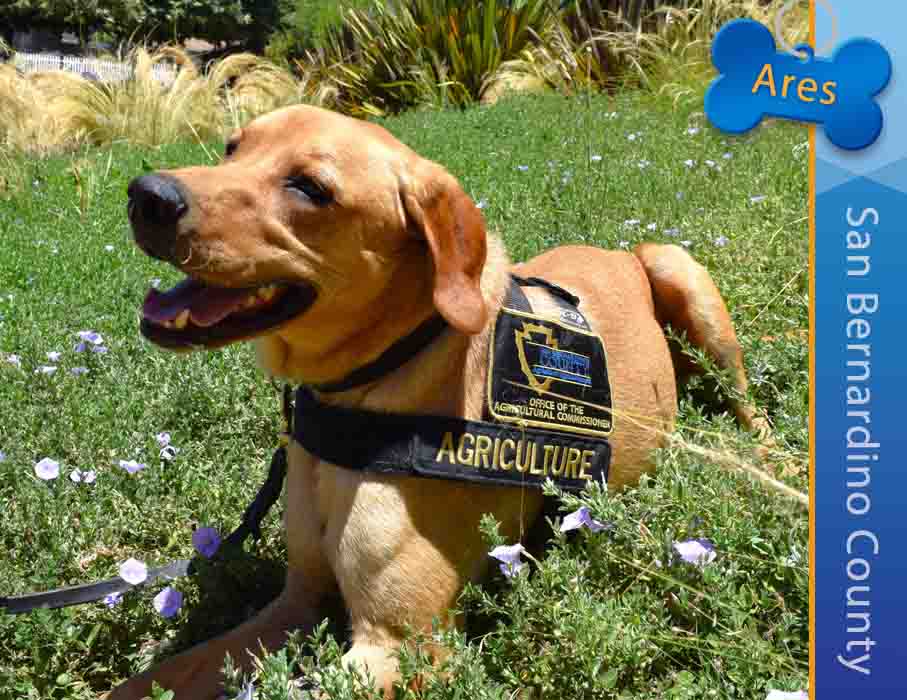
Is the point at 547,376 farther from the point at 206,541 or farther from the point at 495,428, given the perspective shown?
the point at 206,541

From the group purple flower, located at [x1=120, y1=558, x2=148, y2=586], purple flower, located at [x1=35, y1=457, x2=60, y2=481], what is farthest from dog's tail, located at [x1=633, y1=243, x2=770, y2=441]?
purple flower, located at [x1=35, y1=457, x2=60, y2=481]

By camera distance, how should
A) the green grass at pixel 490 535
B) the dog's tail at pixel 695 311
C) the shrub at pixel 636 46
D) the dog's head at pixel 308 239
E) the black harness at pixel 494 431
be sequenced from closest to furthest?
the green grass at pixel 490 535, the dog's head at pixel 308 239, the black harness at pixel 494 431, the dog's tail at pixel 695 311, the shrub at pixel 636 46

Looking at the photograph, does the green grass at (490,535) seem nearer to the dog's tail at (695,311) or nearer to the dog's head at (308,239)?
the dog's tail at (695,311)

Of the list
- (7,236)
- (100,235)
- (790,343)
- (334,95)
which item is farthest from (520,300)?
(334,95)

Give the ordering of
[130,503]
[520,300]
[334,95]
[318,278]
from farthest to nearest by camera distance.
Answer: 1. [334,95]
2. [130,503]
3. [520,300]
4. [318,278]

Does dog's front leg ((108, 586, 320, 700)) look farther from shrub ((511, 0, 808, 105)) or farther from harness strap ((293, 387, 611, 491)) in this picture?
shrub ((511, 0, 808, 105))

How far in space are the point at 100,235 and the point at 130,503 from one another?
3748 millimetres

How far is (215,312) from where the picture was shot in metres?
2.06

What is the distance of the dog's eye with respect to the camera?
6.98 ft

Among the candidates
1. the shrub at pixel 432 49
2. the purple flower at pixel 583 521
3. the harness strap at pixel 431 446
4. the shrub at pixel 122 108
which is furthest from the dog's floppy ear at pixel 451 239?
the shrub at pixel 432 49

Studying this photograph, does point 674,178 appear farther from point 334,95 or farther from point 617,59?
point 334,95

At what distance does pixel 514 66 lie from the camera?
1207 centimetres

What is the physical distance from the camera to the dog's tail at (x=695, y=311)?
3.46 meters

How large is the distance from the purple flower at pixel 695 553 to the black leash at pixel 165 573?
3.86 feet
